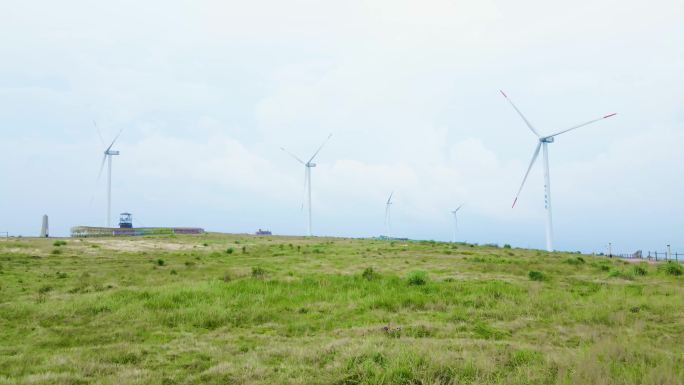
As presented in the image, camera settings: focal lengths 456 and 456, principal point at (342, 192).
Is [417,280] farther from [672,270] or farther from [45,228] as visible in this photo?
[45,228]

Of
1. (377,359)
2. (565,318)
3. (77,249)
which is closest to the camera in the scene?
(377,359)

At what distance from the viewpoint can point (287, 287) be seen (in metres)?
19.3

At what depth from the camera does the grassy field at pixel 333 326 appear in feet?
29.2

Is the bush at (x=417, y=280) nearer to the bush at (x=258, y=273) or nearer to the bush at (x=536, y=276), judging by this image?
the bush at (x=536, y=276)

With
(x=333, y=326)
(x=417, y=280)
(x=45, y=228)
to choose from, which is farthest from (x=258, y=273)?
(x=45, y=228)

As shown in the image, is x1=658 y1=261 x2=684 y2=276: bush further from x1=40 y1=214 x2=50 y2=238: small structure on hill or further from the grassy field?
→ x1=40 y1=214 x2=50 y2=238: small structure on hill

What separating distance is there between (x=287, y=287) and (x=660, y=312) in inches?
531

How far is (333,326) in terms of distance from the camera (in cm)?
1391

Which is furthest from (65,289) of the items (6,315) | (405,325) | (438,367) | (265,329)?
(438,367)

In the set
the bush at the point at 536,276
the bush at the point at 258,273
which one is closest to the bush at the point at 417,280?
the bush at the point at 536,276

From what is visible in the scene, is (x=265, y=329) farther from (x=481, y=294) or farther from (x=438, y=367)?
(x=481, y=294)

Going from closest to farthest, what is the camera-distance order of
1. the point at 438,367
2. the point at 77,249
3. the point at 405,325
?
1. the point at 438,367
2. the point at 405,325
3. the point at 77,249

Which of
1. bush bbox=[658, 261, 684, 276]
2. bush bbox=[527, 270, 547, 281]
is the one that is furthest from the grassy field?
bush bbox=[658, 261, 684, 276]

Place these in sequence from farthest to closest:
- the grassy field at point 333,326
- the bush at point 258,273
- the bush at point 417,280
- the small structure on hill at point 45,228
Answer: the small structure on hill at point 45,228 < the bush at point 258,273 < the bush at point 417,280 < the grassy field at point 333,326
